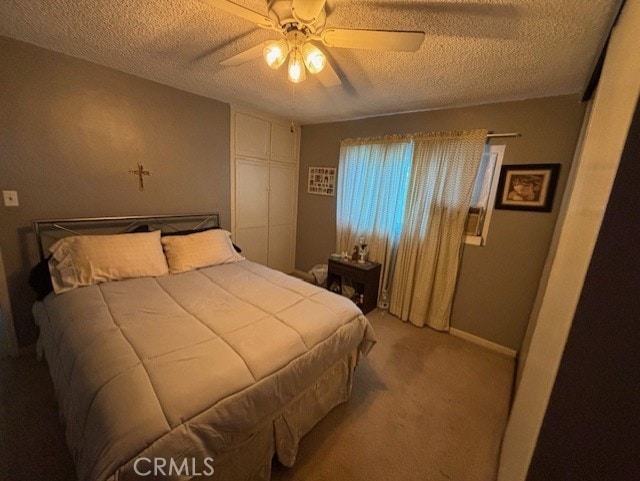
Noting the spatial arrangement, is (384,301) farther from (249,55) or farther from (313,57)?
(249,55)

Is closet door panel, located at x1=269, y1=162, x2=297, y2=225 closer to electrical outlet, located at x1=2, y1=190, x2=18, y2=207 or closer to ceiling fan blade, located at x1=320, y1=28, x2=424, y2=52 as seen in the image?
electrical outlet, located at x1=2, y1=190, x2=18, y2=207

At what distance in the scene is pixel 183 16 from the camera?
140cm

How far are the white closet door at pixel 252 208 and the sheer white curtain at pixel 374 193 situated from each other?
105cm

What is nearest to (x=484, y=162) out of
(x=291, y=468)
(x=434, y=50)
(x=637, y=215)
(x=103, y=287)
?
(x=434, y=50)

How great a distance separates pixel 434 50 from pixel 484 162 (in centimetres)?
131

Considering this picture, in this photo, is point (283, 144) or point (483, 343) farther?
point (283, 144)

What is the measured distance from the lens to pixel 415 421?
170cm

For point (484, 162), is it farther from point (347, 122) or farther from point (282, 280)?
point (282, 280)

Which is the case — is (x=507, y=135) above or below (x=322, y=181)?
above

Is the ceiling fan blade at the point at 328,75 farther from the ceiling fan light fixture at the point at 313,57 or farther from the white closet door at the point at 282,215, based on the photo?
the white closet door at the point at 282,215

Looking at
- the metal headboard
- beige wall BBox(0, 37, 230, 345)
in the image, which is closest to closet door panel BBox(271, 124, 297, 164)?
beige wall BBox(0, 37, 230, 345)

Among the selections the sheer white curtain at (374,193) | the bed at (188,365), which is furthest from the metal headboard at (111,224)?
the sheer white curtain at (374,193)

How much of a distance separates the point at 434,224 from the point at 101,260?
298 centimetres

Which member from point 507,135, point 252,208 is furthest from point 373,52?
point 252,208
